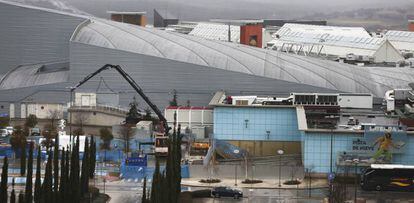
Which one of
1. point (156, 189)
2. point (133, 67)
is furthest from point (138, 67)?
point (156, 189)

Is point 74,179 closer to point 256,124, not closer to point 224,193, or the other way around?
point 224,193

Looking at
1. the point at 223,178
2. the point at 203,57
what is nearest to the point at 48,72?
the point at 203,57

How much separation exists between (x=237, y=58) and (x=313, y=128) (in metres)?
9.28

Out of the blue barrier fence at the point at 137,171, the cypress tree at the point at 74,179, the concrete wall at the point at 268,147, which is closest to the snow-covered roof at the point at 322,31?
the concrete wall at the point at 268,147

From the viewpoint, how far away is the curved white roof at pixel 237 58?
3700cm

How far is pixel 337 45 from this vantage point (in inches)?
2201

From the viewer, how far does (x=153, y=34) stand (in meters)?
39.7

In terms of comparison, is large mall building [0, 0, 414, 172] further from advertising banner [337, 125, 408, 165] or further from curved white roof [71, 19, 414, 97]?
advertising banner [337, 125, 408, 165]

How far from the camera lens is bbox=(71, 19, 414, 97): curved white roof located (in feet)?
121

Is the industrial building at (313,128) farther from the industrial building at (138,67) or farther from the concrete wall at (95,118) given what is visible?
the concrete wall at (95,118)

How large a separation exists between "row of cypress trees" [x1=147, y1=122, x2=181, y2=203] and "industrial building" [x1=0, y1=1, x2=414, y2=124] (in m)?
11.8

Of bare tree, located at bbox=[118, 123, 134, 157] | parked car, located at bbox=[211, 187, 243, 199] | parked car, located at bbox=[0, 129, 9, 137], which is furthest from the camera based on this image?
parked car, located at bbox=[0, 129, 9, 137]

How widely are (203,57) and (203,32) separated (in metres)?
28.7

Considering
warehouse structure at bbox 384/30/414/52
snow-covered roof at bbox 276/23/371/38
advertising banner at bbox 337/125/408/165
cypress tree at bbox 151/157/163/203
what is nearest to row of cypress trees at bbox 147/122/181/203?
cypress tree at bbox 151/157/163/203
